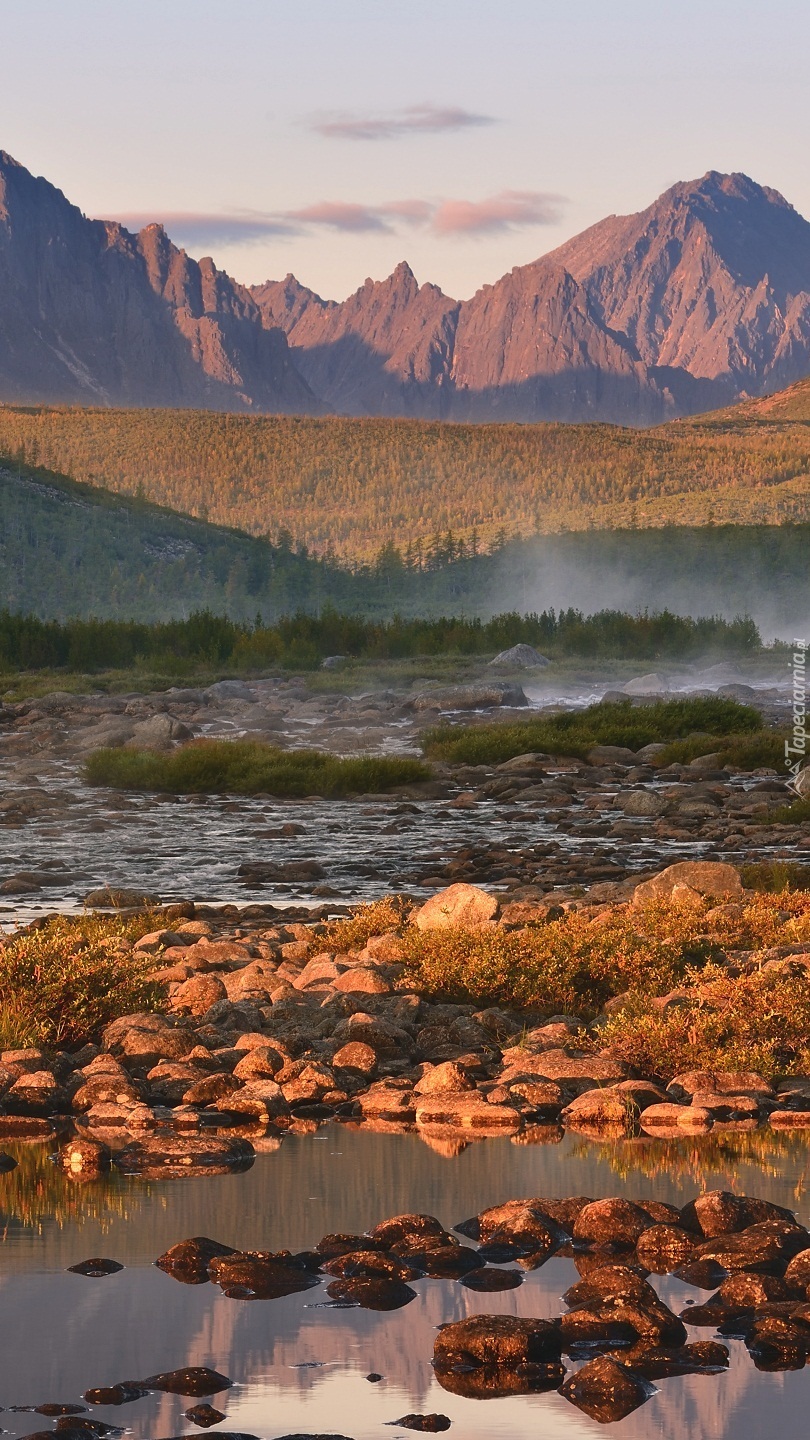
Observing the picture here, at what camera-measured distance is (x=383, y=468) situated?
458 feet

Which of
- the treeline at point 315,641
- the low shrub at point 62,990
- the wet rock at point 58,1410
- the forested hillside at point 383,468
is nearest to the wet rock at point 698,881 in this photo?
the low shrub at point 62,990

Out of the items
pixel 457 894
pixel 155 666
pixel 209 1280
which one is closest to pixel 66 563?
pixel 155 666

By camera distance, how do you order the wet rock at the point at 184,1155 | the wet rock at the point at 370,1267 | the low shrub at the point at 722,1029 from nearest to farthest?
the wet rock at the point at 370,1267 → the wet rock at the point at 184,1155 → the low shrub at the point at 722,1029

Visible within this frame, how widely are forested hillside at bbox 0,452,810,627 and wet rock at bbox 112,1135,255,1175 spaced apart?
207 feet

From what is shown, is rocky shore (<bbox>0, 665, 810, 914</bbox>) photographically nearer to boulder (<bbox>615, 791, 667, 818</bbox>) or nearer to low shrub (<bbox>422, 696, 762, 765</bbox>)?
boulder (<bbox>615, 791, 667, 818</bbox>)

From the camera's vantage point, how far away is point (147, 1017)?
898 centimetres

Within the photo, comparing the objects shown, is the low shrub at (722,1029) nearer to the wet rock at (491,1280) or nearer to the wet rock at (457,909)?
the wet rock at (457,909)

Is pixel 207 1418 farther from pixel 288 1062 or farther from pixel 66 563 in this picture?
pixel 66 563

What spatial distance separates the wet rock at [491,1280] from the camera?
5.60 meters

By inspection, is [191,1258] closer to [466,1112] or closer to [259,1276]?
[259,1276]

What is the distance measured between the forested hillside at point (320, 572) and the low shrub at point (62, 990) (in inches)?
2408

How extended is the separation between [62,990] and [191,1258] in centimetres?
341

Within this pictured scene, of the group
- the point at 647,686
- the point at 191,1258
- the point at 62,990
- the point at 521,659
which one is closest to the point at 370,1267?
the point at 191,1258

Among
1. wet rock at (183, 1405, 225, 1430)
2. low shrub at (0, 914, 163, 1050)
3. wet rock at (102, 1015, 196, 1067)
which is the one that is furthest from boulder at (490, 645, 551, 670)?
wet rock at (183, 1405, 225, 1430)
